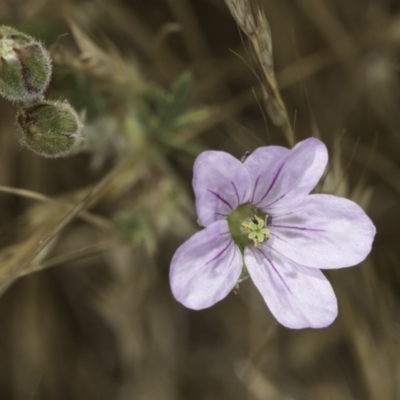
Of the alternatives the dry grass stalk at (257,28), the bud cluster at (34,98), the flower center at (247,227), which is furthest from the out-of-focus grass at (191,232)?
the dry grass stalk at (257,28)

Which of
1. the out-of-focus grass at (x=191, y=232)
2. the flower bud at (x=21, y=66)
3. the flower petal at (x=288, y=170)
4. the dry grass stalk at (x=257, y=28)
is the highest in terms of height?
the flower bud at (x=21, y=66)

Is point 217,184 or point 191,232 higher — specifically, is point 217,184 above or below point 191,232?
above

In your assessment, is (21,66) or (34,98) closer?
(21,66)

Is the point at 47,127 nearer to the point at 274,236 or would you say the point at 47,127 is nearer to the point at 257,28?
the point at 257,28

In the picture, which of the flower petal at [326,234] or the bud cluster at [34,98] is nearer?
the bud cluster at [34,98]

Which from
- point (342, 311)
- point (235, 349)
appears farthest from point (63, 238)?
point (342, 311)

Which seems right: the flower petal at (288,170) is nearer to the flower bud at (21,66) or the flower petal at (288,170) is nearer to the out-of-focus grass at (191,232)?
the flower bud at (21,66)

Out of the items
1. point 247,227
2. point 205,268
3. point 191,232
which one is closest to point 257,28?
point 247,227

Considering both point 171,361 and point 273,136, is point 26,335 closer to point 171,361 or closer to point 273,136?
point 171,361
